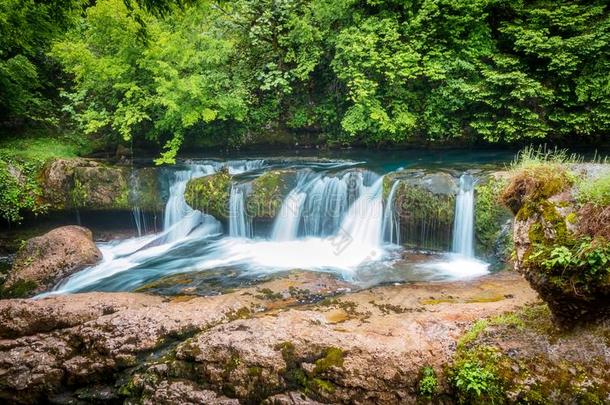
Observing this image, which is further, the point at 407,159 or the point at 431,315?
the point at 407,159

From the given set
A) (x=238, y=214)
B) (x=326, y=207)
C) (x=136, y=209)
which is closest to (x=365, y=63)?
(x=326, y=207)

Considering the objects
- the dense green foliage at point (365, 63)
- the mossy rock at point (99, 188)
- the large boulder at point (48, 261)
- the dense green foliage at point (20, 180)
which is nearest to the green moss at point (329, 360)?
the large boulder at point (48, 261)

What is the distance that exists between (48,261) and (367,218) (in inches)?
277

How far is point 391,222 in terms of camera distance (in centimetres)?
874

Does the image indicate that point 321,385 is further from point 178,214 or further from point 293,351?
point 178,214

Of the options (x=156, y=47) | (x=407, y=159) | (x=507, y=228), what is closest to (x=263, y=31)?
(x=156, y=47)

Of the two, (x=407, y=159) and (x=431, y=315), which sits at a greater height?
(x=407, y=159)

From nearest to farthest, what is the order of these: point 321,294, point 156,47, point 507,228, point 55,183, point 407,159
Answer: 1. point 321,294
2. point 507,228
3. point 156,47
4. point 55,183
5. point 407,159

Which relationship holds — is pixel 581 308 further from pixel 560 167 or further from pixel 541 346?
pixel 560 167

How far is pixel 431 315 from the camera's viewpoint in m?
4.46

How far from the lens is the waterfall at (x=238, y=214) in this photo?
9789 mm

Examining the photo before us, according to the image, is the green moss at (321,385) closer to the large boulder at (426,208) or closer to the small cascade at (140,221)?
the large boulder at (426,208)

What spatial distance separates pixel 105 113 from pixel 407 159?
29.1ft

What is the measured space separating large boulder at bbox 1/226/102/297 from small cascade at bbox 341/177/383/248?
6.03 m
